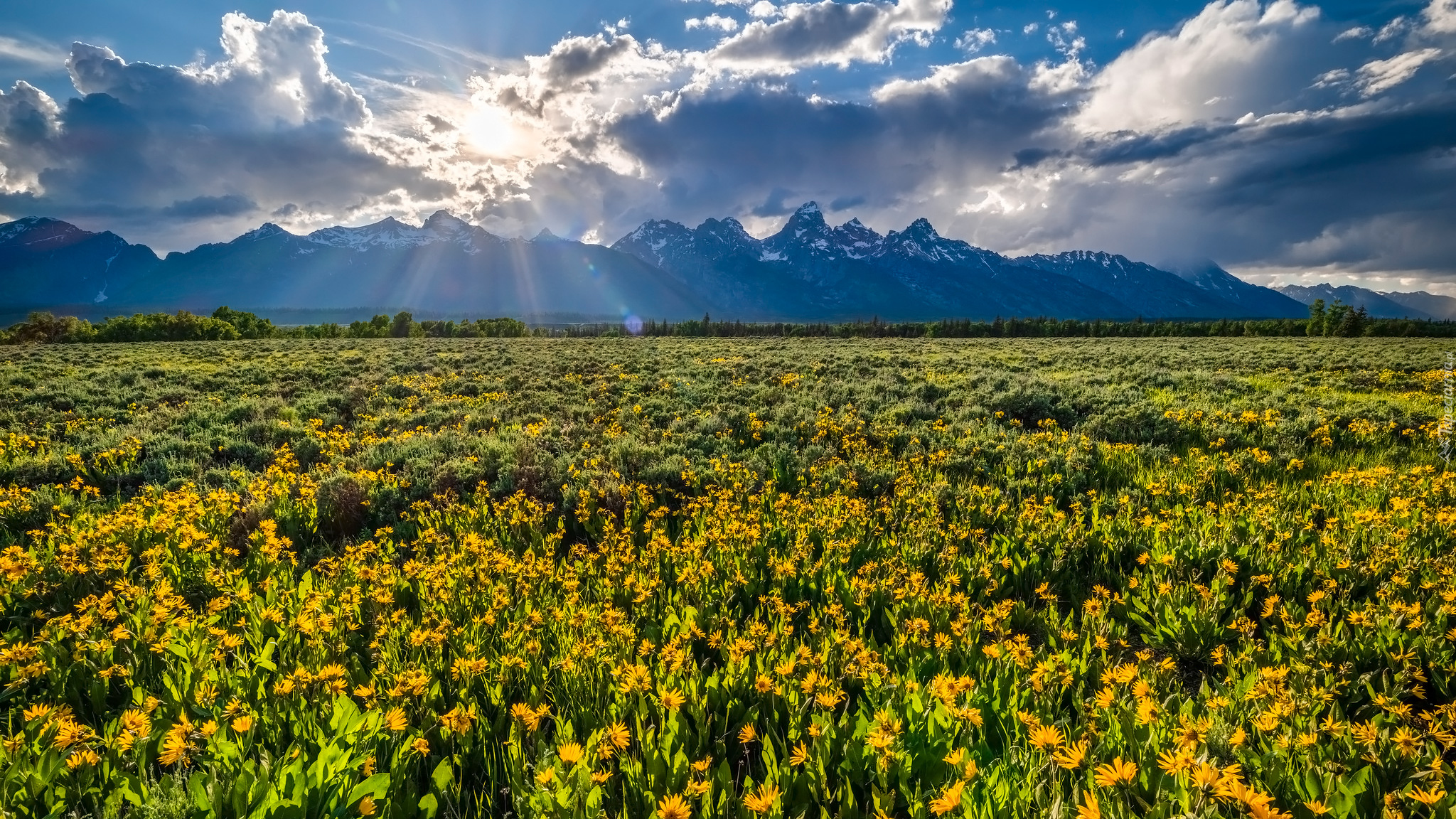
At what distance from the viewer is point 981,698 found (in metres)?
3.18

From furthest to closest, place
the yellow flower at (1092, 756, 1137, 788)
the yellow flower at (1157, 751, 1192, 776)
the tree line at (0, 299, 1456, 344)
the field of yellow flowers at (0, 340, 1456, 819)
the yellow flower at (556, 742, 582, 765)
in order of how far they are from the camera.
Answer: the tree line at (0, 299, 1456, 344), the field of yellow flowers at (0, 340, 1456, 819), the yellow flower at (556, 742, 582, 765), the yellow flower at (1157, 751, 1192, 776), the yellow flower at (1092, 756, 1137, 788)

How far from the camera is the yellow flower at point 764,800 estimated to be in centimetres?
226

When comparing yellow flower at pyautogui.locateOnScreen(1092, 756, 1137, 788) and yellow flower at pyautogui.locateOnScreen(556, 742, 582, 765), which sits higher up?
yellow flower at pyautogui.locateOnScreen(1092, 756, 1137, 788)

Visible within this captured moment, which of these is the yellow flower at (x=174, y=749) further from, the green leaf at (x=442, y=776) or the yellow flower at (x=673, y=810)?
the yellow flower at (x=673, y=810)

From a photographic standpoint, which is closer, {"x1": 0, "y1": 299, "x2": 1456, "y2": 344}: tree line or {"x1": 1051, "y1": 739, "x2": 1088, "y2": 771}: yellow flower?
{"x1": 1051, "y1": 739, "x2": 1088, "y2": 771}: yellow flower

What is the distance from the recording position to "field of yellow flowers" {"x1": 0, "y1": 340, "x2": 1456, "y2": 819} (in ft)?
8.35

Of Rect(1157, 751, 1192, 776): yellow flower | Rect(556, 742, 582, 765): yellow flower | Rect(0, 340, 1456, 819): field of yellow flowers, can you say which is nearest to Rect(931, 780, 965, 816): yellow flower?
Rect(0, 340, 1456, 819): field of yellow flowers

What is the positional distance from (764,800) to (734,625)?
1765 millimetres

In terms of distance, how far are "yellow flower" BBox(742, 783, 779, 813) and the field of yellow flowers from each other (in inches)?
2.0

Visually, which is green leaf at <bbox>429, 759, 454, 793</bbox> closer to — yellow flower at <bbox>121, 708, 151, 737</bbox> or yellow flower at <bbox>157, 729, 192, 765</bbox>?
yellow flower at <bbox>157, 729, 192, 765</bbox>

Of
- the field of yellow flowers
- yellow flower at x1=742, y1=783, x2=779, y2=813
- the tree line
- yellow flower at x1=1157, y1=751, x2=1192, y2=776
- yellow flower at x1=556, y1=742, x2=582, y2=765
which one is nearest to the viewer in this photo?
yellow flower at x1=1157, y1=751, x2=1192, y2=776

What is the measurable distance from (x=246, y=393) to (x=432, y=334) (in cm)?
6514

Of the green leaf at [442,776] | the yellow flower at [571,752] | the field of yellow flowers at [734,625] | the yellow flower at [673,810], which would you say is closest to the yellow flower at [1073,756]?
the field of yellow flowers at [734,625]

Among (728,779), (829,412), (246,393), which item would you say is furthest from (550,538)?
(246,393)
